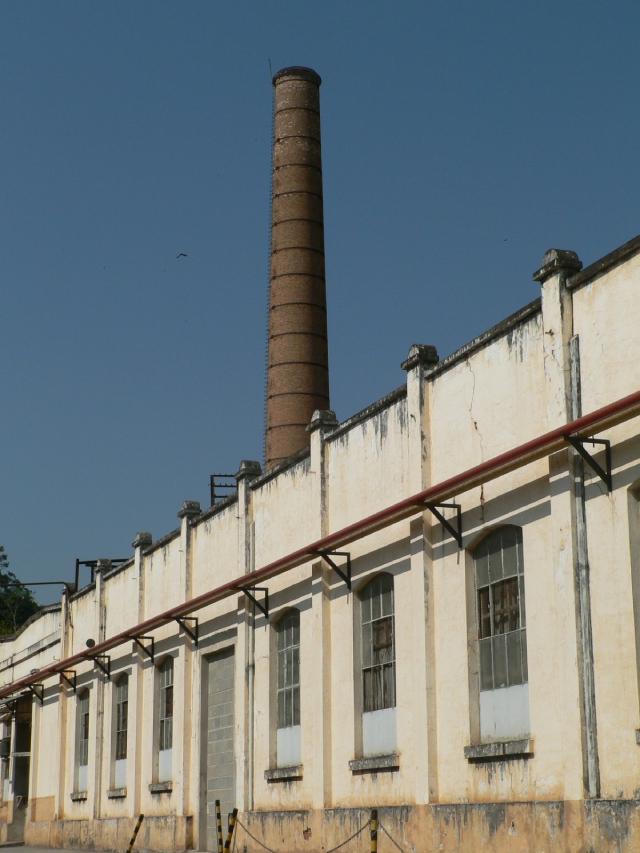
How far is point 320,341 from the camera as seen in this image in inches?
1156

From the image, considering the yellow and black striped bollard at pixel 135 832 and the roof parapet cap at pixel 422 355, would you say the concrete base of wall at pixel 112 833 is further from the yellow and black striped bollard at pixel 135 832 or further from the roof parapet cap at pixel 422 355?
the roof parapet cap at pixel 422 355

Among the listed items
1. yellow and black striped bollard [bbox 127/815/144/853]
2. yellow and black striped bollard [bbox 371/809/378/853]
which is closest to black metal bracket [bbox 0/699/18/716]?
yellow and black striped bollard [bbox 127/815/144/853]

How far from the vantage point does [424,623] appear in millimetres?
15086

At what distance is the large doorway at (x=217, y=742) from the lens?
20.8m

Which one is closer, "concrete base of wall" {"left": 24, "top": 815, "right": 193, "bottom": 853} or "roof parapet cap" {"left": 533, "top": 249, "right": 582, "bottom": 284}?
"roof parapet cap" {"left": 533, "top": 249, "right": 582, "bottom": 284}

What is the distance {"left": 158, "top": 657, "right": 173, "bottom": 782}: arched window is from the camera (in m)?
23.4

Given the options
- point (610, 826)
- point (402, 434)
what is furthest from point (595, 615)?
point (402, 434)

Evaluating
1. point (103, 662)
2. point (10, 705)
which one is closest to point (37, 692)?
point (10, 705)

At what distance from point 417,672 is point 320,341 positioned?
15069mm

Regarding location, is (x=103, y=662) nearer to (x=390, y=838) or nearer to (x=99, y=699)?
(x=99, y=699)

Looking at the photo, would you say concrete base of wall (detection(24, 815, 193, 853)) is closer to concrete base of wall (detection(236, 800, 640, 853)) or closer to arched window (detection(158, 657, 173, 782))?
arched window (detection(158, 657, 173, 782))

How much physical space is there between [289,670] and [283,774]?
60.4 inches

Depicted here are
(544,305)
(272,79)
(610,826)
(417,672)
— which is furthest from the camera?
(272,79)

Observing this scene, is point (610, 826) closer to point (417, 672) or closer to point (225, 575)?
point (417, 672)
